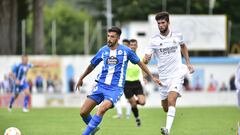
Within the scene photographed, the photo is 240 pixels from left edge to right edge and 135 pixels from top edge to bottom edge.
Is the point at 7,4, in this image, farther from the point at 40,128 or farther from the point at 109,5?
the point at 40,128

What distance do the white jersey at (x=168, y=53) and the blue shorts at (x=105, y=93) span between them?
5.51 feet

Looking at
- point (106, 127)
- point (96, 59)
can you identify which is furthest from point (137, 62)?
point (106, 127)

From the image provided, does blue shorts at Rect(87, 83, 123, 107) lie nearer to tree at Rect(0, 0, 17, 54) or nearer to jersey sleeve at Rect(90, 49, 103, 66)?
jersey sleeve at Rect(90, 49, 103, 66)

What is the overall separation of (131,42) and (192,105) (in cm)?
1986

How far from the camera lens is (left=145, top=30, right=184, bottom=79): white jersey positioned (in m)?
14.7

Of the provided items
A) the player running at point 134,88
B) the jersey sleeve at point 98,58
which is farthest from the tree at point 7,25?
the jersey sleeve at point 98,58

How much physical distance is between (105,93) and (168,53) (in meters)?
2.12

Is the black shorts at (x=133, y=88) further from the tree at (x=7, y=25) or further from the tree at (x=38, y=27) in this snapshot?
the tree at (x=38, y=27)

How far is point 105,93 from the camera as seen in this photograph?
13242 millimetres

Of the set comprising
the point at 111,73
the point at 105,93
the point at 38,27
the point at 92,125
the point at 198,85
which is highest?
the point at 38,27

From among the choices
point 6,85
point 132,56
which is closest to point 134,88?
point 132,56

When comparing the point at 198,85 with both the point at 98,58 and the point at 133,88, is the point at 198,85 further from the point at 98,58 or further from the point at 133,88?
the point at 98,58

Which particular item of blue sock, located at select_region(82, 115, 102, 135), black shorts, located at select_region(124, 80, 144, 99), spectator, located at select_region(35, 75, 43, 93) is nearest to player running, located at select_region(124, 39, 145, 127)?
black shorts, located at select_region(124, 80, 144, 99)

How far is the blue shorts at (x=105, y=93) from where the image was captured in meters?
13.2
